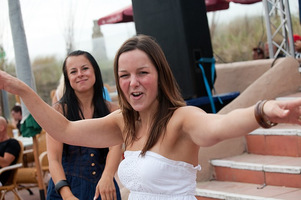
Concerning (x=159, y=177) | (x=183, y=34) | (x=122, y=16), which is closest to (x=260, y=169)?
(x=183, y=34)

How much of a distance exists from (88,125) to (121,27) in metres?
17.3

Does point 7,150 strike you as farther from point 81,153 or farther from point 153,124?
point 153,124

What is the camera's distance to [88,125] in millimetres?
2645

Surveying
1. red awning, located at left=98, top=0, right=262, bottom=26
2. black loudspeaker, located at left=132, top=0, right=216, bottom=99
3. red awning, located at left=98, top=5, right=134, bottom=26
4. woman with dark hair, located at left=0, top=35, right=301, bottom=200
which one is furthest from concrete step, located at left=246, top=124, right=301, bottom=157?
red awning, located at left=98, top=5, right=134, bottom=26

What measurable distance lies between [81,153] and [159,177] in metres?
1.44

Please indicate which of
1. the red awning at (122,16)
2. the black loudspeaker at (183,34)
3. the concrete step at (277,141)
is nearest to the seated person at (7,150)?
the black loudspeaker at (183,34)

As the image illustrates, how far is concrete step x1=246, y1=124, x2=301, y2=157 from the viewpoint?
18.1 ft

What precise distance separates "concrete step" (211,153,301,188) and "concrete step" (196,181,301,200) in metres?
0.07

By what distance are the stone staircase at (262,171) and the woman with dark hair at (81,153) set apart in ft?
5.87

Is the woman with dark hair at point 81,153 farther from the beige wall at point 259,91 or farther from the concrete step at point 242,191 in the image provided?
the beige wall at point 259,91

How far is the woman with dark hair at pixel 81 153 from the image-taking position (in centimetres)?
355

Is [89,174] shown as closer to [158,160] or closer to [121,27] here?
[158,160]

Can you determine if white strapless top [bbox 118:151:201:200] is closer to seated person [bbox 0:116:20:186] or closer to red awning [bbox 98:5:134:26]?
seated person [bbox 0:116:20:186]

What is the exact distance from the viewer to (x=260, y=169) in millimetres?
5406
